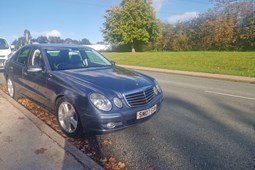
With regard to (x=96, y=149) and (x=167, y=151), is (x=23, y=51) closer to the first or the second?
(x=96, y=149)

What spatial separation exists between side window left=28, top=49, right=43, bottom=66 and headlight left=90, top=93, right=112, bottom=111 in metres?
2.01

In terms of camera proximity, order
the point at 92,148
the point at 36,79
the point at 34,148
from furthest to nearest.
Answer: the point at 36,79
the point at 92,148
the point at 34,148

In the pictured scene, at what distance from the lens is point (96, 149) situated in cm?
396

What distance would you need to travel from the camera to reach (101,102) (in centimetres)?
387

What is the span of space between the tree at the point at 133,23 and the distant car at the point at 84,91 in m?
46.1

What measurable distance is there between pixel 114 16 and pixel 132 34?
6465mm

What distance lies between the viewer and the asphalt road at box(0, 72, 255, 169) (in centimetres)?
354

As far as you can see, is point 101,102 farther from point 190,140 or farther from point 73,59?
point 73,59

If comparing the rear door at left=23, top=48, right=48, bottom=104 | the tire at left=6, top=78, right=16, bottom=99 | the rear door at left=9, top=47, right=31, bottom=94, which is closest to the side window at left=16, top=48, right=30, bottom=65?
the rear door at left=9, top=47, right=31, bottom=94

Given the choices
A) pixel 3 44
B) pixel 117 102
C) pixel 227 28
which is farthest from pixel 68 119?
pixel 227 28

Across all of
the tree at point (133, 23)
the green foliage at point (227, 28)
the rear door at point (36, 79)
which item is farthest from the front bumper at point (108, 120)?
the tree at point (133, 23)

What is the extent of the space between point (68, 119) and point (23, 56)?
2.78m

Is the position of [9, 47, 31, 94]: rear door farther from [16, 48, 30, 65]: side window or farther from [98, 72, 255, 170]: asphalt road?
[98, 72, 255, 170]: asphalt road

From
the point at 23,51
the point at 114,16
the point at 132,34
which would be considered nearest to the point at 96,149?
the point at 23,51
